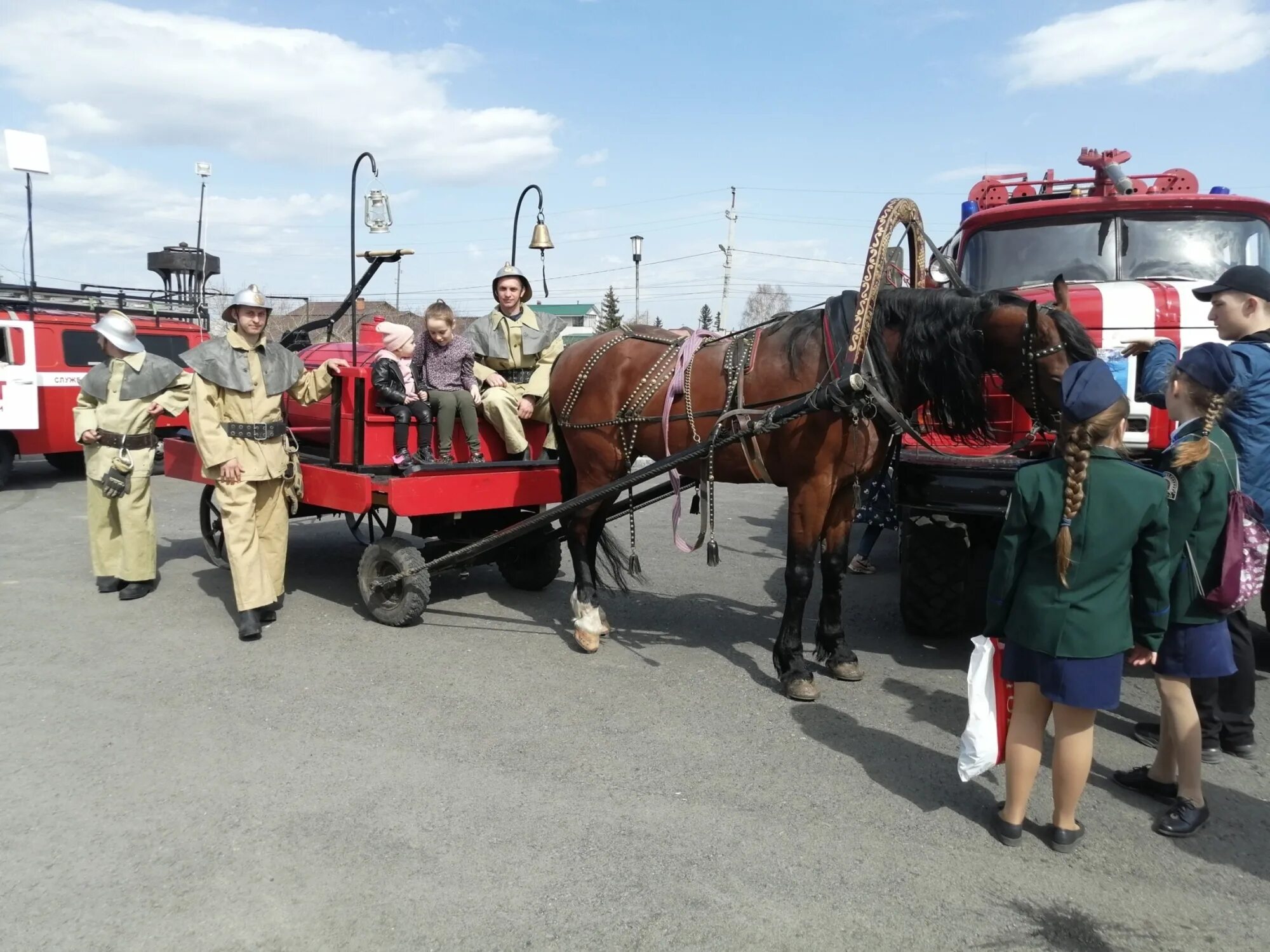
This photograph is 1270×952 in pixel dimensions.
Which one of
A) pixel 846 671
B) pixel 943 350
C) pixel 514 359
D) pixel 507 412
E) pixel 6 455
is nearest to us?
pixel 943 350

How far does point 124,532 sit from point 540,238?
12.6 ft

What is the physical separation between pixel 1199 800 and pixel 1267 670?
7.19ft

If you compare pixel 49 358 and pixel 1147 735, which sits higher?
pixel 49 358

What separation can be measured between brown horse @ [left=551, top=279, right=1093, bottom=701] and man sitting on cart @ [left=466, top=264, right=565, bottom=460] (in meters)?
0.56

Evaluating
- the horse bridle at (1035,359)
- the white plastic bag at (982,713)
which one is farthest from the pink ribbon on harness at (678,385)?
the white plastic bag at (982,713)

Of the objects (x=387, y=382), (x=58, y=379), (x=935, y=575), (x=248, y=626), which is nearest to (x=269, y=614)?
(x=248, y=626)

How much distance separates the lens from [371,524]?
253 inches

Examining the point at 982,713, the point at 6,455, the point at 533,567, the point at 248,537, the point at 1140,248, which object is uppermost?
the point at 1140,248

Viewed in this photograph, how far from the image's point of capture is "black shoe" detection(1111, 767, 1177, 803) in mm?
3459

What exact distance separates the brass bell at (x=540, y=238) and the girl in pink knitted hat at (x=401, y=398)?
2.16m

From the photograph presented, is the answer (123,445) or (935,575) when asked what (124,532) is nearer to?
(123,445)

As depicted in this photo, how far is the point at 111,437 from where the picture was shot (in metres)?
6.30

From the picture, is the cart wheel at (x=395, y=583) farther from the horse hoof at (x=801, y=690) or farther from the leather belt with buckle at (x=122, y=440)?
the horse hoof at (x=801, y=690)

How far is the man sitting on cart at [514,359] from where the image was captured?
595cm
